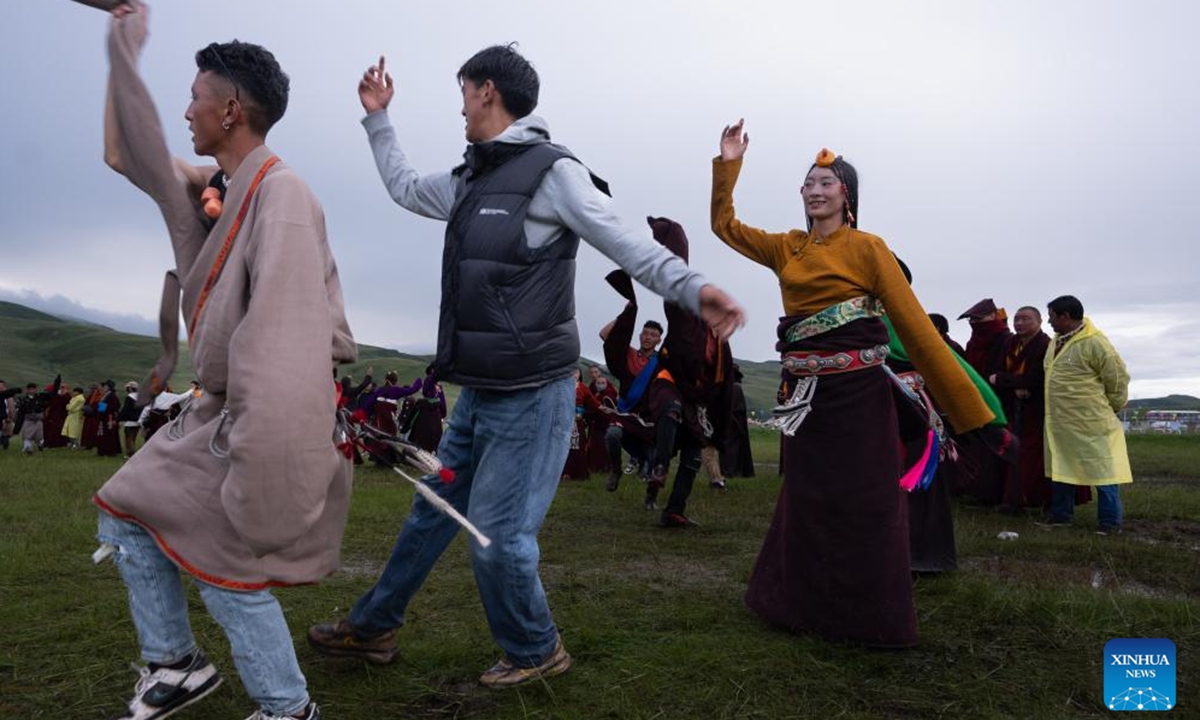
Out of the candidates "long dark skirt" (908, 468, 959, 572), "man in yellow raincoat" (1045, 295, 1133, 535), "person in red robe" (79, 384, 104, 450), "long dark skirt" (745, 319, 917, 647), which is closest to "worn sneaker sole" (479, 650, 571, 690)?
"long dark skirt" (745, 319, 917, 647)

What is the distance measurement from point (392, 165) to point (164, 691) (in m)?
2.03

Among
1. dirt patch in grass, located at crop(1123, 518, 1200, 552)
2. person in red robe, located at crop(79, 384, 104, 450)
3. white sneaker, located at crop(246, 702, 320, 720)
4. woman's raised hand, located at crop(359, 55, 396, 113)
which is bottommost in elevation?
person in red robe, located at crop(79, 384, 104, 450)

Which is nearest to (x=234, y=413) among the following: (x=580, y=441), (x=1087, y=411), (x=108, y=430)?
(x=1087, y=411)

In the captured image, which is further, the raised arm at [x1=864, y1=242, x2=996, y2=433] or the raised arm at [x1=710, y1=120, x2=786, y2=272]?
the raised arm at [x1=710, y1=120, x2=786, y2=272]

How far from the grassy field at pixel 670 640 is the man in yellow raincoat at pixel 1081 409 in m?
1.48

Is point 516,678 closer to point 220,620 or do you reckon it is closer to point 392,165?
point 220,620

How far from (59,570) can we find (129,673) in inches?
97.0

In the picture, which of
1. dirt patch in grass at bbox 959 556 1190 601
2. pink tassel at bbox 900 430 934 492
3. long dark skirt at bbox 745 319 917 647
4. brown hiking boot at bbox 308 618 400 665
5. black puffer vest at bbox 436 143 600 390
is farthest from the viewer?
dirt patch in grass at bbox 959 556 1190 601

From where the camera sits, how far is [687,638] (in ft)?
12.1

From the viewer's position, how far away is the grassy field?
2973mm

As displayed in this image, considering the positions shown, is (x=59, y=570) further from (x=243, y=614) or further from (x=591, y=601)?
(x=243, y=614)

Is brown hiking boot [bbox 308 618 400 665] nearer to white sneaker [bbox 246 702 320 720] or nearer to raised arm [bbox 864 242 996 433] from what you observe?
white sneaker [bbox 246 702 320 720]

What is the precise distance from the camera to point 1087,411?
8188 mm

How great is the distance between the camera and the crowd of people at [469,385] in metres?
2.24
